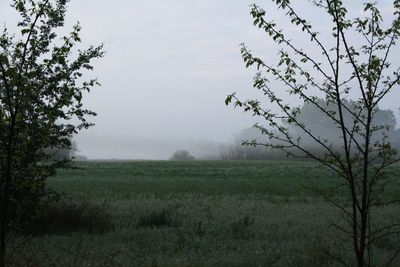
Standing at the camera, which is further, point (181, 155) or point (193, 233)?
point (181, 155)

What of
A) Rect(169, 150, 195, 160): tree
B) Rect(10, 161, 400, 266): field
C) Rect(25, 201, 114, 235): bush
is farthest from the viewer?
Rect(169, 150, 195, 160): tree

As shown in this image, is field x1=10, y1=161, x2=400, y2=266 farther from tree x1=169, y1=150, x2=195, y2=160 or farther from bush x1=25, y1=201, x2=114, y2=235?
tree x1=169, y1=150, x2=195, y2=160

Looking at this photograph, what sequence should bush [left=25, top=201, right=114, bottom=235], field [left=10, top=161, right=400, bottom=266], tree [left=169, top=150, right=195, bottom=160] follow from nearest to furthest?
field [left=10, top=161, right=400, bottom=266], bush [left=25, top=201, right=114, bottom=235], tree [left=169, top=150, right=195, bottom=160]

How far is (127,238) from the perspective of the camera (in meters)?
9.22

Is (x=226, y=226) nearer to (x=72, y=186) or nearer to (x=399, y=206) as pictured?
(x=399, y=206)

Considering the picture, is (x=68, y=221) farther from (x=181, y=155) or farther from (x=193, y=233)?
(x=181, y=155)

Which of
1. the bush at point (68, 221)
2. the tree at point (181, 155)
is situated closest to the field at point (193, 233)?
the bush at point (68, 221)

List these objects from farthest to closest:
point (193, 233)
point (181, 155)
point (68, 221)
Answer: point (181, 155), point (68, 221), point (193, 233)

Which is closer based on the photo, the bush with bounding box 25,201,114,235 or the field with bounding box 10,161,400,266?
the field with bounding box 10,161,400,266

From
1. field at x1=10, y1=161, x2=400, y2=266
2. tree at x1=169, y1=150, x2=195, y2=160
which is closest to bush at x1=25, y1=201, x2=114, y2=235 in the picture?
field at x1=10, y1=161, x2=400, y2=266

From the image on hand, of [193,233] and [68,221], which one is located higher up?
[68,221]

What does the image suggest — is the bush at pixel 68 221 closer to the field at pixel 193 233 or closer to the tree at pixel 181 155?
the field at pixel 193 233

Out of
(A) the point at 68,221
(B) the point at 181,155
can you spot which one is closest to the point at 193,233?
(A) the point at 68,221

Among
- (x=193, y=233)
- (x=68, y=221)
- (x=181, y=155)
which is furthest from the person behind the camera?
(x=181, y=155)
